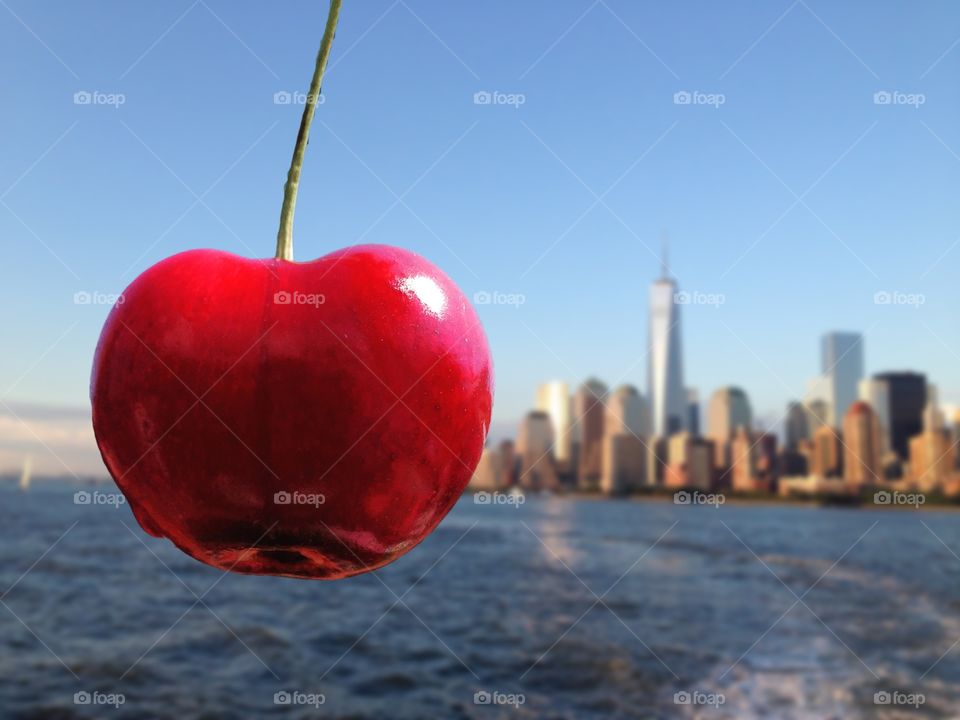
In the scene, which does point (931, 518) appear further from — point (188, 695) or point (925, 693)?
point (188, 695)

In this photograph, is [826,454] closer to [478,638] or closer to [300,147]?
[478,638]

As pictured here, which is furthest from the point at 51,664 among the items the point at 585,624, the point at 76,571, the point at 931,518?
the point at 931,518

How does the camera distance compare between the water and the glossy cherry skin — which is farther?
the water

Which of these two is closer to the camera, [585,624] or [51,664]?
[51,664]

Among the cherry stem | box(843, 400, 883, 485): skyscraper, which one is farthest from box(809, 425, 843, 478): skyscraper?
the cherry stem

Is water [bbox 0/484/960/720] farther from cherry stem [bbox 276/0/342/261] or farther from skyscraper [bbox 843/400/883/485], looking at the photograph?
skyscraper [bbox 843/400/883/485]

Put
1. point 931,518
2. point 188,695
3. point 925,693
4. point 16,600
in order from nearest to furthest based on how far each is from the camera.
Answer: point 188,695 → point 925,693 → point 16,600 → point 931,518

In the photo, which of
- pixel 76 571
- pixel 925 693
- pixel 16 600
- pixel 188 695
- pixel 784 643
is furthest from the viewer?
pixel 76 571
